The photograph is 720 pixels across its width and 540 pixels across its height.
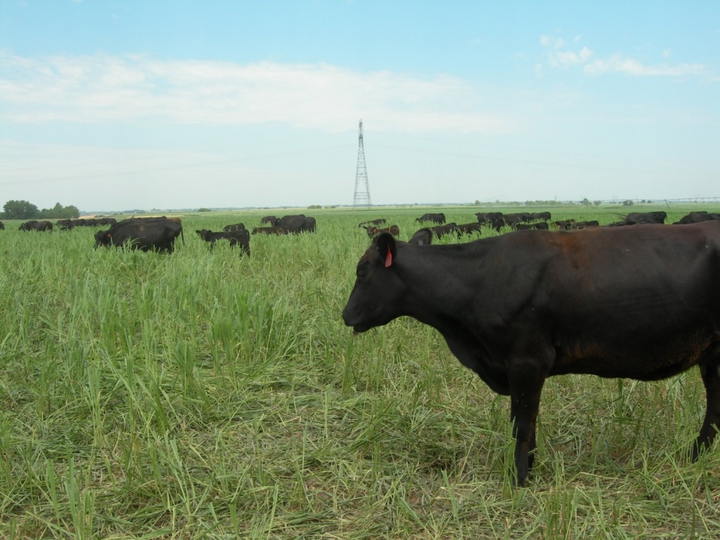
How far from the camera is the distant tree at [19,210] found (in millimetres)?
91125

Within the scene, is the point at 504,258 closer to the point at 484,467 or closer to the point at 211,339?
the point at 484,467

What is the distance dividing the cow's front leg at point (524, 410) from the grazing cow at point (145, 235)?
495 inches

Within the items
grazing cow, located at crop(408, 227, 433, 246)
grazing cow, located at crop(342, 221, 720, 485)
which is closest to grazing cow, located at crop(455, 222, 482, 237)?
grazing cow, located at crop(408, 227, 433, 246)

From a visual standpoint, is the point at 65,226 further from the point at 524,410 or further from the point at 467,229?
the point at 524,410

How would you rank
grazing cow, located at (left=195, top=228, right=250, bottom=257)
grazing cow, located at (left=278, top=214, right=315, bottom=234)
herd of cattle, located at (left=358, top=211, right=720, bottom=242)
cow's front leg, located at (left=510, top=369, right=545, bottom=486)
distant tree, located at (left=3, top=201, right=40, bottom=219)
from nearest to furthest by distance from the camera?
cow's front leg, located at (left=510, top=369, right=545, bottom=486) < grazing cow, located at (left=195, top=228, right=250, bottom=257) < herd of cattle, located at (left=358, top=211, right=720, bottom=242) < grazing cow, located at (left=278, top=214, right=315, bottom=234) < distant tree, located at (left=3, top=201, right=40, bottom=219)

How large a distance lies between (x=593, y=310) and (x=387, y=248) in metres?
1.34

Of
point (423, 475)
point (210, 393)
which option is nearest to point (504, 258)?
point (423, 475)

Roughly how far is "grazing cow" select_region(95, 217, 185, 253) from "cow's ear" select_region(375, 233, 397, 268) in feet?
38.7

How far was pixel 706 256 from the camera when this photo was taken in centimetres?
358

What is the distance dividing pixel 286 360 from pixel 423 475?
2184mm

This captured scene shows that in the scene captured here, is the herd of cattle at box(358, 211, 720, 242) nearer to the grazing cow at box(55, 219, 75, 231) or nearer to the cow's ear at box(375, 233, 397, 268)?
the cow's ear at box(375, 233, 397, 268)

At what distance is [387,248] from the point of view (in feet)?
12.9

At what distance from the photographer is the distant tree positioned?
91.1 m

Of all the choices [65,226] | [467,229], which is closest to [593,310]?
[467,229]
